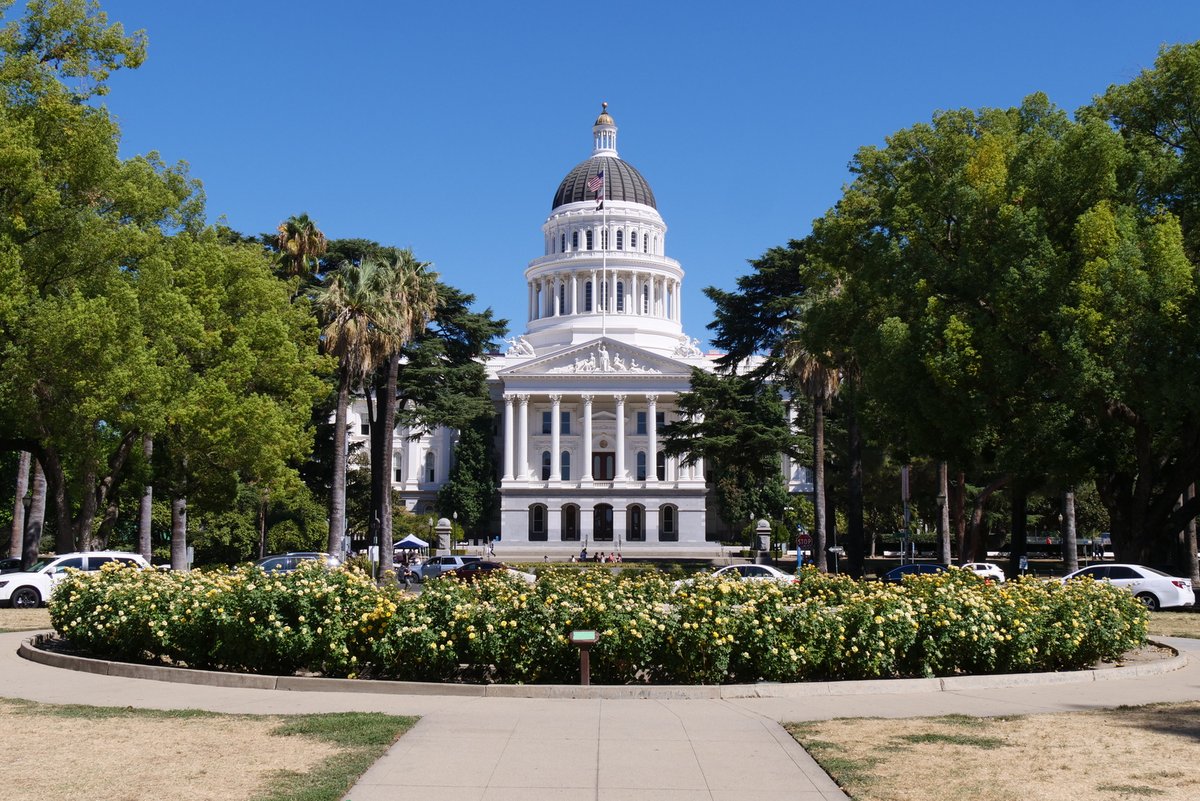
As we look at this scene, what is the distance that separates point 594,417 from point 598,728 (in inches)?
3222

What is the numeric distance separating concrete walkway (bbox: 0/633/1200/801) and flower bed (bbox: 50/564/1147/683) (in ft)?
2.23

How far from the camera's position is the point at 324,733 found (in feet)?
37.2

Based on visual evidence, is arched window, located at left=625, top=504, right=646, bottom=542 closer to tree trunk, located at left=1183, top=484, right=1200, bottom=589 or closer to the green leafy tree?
the green leafy tree

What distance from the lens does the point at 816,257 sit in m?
40.2

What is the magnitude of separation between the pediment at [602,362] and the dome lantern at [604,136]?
1118 inches

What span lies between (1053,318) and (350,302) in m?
24.1

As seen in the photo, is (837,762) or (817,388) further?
(817,388)

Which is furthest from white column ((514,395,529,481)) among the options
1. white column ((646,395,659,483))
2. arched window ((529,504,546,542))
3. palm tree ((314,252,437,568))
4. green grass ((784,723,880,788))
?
green grass ((784,723,880,788))

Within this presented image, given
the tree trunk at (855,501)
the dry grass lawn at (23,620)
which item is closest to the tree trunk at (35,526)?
the dry grass lawn at (23,620)

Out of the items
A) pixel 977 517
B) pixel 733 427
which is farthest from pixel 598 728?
pixel 733 427

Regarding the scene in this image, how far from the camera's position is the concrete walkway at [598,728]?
9.45 metres

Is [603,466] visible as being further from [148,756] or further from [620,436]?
[148,756]

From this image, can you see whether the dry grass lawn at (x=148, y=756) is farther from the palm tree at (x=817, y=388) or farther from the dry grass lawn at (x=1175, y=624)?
the palm tree at (x=817, y=388)

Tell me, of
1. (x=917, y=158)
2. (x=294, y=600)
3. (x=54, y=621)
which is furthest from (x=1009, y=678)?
(x=917, y=158)
